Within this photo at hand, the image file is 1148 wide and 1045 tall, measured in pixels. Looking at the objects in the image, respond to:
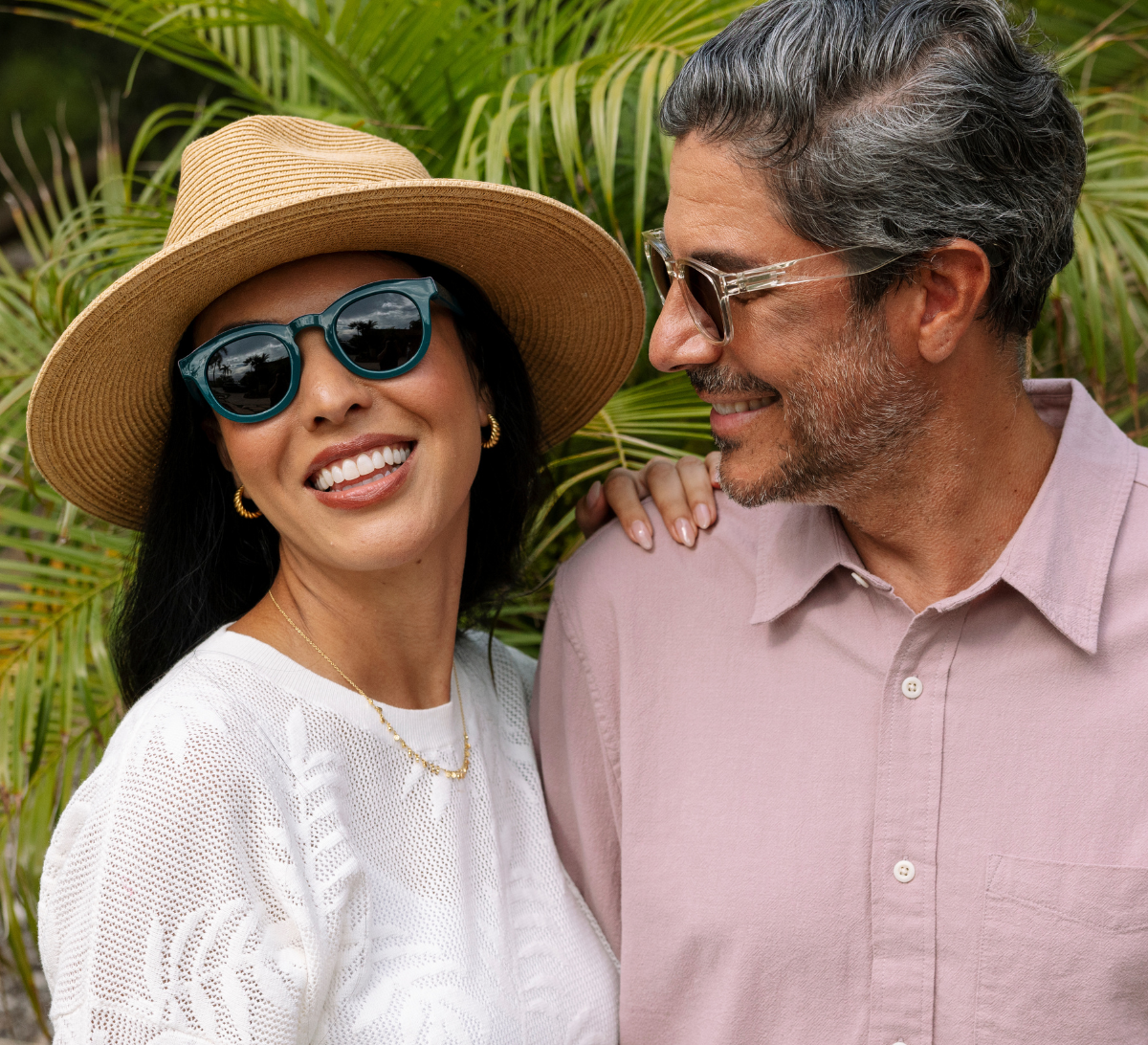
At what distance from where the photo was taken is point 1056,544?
162cm

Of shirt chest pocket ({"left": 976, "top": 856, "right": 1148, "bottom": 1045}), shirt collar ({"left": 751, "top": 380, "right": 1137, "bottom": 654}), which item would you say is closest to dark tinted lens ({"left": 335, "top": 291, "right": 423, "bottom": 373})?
shirt collar ({"left": 751, "top": 380, "right": 1137, "bottom": 654})

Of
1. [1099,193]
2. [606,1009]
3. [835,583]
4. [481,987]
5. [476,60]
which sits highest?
[476,60]

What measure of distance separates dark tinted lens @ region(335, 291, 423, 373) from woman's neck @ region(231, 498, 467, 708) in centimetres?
32

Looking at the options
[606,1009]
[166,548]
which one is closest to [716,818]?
[606,1009]

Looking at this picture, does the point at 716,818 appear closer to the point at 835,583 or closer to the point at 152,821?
the point at 835,583

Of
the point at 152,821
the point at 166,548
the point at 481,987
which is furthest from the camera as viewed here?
the point at 166,548

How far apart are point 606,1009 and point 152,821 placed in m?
0.79

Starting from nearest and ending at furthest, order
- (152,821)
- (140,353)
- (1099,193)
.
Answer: (152,821)
(140,353)
(1099,193)

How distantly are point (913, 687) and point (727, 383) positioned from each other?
519 mm

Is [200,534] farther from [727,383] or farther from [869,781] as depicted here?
[869,781]

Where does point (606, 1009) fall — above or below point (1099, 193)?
below

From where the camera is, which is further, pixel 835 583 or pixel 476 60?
pixel 476 60

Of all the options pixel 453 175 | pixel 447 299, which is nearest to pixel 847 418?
pixel 447 299

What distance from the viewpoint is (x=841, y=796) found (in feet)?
5.38
